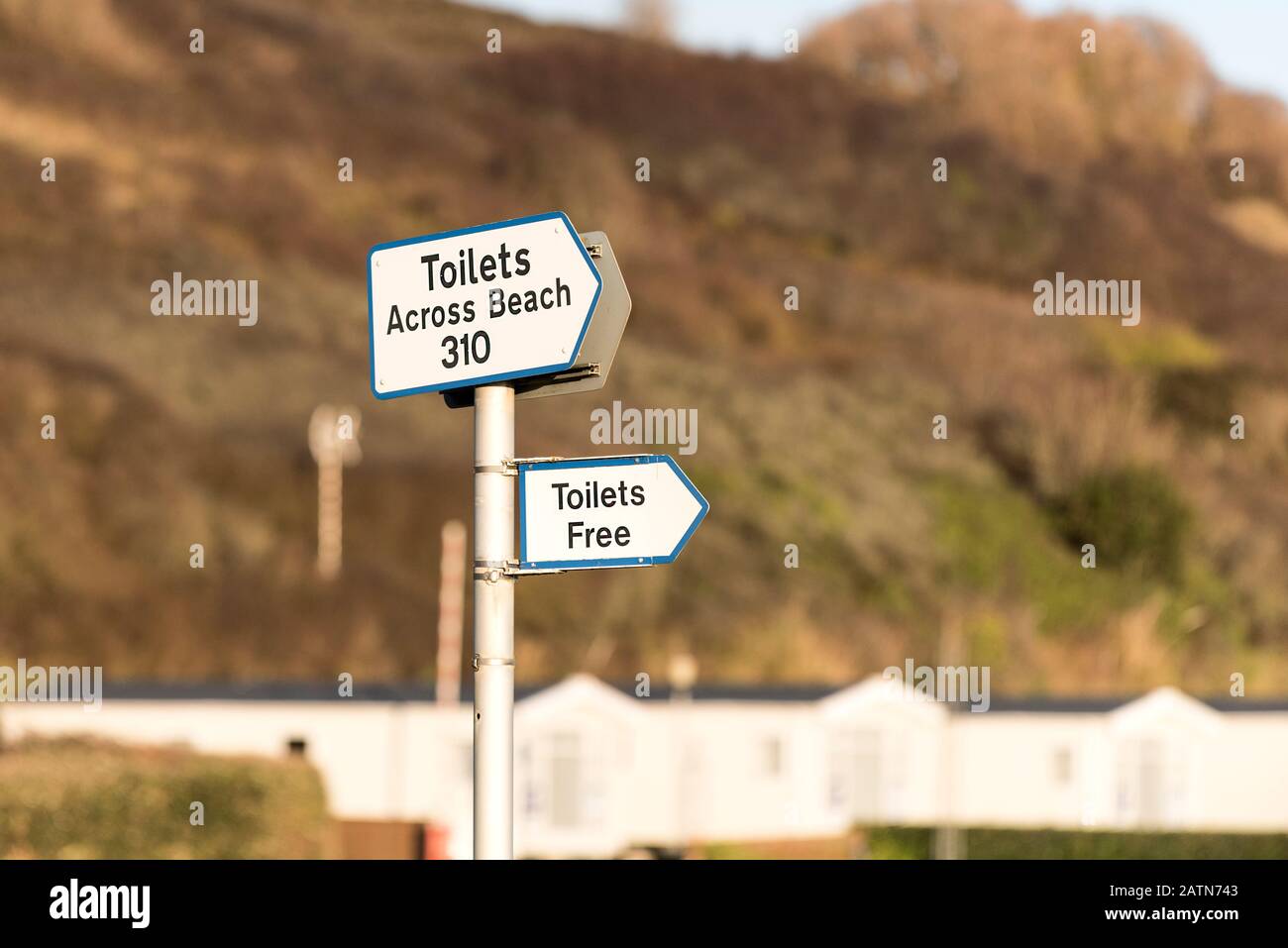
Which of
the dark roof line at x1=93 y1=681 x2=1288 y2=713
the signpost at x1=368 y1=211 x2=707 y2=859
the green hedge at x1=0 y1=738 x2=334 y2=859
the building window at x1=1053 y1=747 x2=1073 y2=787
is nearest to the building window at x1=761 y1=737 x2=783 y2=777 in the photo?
the dark roof line at x1=93 y1=681 x2=1288 y2=713

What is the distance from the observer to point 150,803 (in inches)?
845

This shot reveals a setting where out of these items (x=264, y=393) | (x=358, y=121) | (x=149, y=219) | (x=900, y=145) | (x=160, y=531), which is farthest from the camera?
(x=900, y=145)

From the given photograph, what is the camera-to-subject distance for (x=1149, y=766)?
33.7 meters

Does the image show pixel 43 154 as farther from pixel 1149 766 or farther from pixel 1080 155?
pixel 1080 155

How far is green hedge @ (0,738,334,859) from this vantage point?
1986 cm

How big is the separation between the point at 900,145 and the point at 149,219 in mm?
46718

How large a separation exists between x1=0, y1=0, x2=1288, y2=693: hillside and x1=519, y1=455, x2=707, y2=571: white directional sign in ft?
96.6

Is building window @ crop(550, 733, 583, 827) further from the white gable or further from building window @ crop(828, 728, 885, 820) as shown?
the white gable

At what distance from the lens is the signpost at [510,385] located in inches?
252

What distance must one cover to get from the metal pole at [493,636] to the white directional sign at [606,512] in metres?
0.11

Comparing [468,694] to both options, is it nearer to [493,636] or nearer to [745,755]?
[745,755]

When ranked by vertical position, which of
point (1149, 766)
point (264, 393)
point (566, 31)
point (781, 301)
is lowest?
point (1149, 766)

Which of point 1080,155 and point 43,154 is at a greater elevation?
point 1080,155
